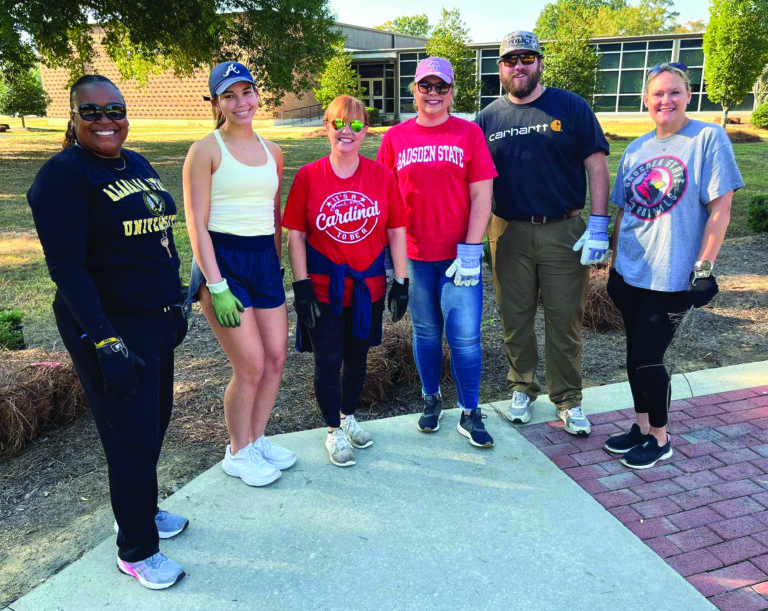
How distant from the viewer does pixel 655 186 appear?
3.02 metres

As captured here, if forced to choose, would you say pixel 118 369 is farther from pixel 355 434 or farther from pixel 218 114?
pixel 355 434

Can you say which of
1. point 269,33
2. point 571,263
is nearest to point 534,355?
point 571,263

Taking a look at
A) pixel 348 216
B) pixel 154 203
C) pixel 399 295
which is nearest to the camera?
pixel 154 203

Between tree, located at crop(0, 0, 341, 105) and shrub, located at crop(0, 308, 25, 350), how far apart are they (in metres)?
11.2

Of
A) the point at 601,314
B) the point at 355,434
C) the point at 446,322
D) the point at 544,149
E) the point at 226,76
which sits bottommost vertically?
the point at 355,434

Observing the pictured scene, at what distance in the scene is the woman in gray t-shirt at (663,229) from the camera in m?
2.89

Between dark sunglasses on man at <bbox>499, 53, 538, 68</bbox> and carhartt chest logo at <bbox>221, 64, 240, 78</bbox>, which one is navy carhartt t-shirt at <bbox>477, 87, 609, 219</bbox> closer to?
dark sunglasses on man at <bbox>499, 53, 538, 68</bbox>

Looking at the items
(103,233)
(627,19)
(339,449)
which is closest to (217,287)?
(103,233)

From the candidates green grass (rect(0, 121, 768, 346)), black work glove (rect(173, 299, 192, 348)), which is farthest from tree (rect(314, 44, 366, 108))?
black work glove (rect(173, 299, 192, 348))

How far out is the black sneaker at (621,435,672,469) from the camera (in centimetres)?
320

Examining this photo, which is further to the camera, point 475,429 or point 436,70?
point 475,429

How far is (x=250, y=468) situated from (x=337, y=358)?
70cm

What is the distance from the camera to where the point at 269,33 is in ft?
56.1

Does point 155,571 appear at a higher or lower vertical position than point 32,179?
lower
